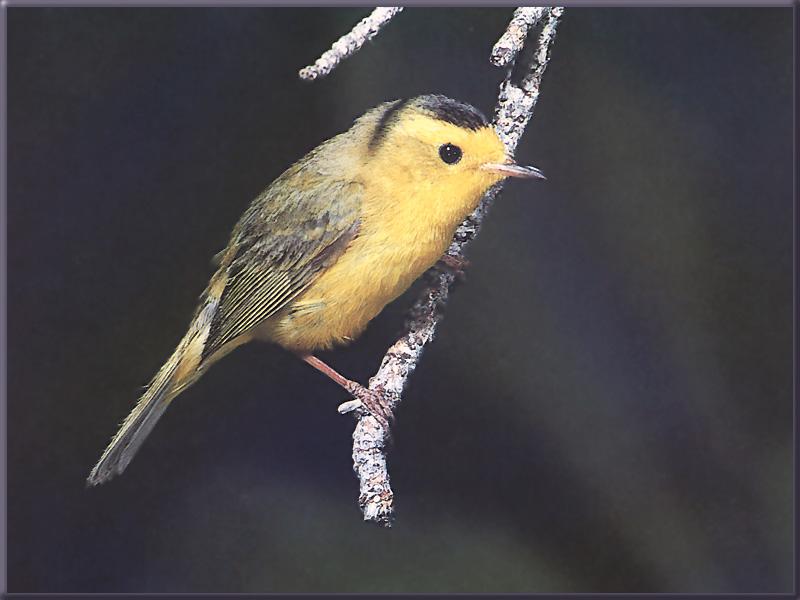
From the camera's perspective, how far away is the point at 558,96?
6.54 feet

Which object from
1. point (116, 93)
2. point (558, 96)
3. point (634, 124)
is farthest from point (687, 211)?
point (116, 93)

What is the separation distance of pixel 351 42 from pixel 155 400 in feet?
2.69

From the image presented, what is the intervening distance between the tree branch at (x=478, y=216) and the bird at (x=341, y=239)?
0.04 metres

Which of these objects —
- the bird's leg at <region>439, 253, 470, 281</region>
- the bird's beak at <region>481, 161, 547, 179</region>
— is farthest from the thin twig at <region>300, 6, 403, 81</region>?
the bird's leg at <region>439, 253, 470, 281</region>

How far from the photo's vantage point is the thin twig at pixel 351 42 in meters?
1.60

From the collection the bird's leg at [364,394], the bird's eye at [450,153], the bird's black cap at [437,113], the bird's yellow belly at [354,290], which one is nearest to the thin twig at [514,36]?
the bird's black cap at [437,113]

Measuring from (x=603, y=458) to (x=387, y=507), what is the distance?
1.61 ft

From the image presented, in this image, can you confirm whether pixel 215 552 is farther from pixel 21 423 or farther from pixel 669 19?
pixel 669 19

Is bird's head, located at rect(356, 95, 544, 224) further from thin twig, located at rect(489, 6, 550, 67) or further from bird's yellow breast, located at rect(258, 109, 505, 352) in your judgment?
thin twig, located at rect(489, 6, 550, 67)

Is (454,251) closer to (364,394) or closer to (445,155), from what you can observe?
(445,155)

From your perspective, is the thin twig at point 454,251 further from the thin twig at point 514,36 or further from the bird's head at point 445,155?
the bird's head at point 445,155

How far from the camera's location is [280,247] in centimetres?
194

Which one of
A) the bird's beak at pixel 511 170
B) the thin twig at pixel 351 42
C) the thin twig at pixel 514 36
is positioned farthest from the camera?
the thin twig at pixel 514 36

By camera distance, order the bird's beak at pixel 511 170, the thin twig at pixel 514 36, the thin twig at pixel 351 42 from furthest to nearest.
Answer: the thin twig at pixel 514 36
the bird's beak at pixel 511 170
the thin twig at pixel 351 42
